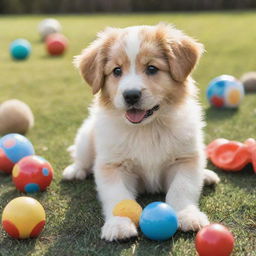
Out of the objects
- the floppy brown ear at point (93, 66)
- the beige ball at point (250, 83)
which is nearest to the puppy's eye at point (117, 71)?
the floppy brown ear at point (93, 66)

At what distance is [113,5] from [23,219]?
23.7 m

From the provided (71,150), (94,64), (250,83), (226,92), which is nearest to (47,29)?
(250,83)

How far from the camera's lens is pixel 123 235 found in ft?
12.1

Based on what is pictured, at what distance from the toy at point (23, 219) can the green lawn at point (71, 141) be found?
9 cm

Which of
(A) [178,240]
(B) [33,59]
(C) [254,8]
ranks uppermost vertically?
(A) [178,240]

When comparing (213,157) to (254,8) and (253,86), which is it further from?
(254,8)

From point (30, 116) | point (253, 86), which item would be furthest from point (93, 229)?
point (253, 86)

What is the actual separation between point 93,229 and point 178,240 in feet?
2.37

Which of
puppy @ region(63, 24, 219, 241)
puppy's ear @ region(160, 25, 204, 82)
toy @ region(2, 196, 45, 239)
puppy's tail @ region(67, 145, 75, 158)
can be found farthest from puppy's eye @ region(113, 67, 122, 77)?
toy @ region(2, 196, 45, 239)

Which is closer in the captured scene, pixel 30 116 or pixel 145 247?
pixel 145 247

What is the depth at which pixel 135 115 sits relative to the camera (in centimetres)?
450

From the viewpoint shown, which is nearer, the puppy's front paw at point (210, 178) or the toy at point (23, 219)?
the toy at point (23, 219)

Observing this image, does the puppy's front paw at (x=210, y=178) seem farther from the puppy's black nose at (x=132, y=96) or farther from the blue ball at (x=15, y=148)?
the blue ball at (x=15, y=148)

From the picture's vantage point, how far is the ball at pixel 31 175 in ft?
15.6
